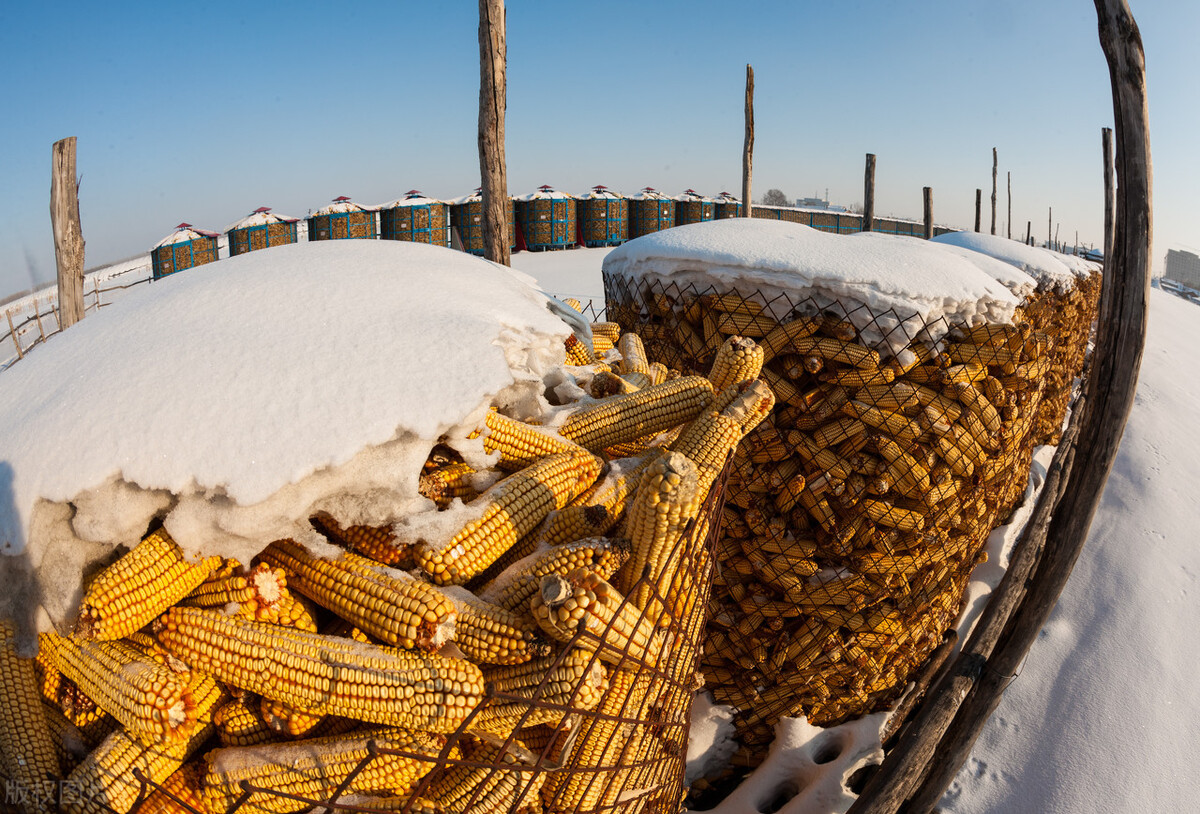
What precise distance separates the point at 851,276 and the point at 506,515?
1922mm

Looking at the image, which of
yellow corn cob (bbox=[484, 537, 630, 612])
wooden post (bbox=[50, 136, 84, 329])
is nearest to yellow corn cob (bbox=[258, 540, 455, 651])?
yellow corn cob (bbox=[484, 537, 630, 612])

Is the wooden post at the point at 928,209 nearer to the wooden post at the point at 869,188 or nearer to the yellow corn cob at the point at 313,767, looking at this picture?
the wooden post at the point at 869,188

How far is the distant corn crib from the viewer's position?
9.27 ft

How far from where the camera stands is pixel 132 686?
3.62 ft

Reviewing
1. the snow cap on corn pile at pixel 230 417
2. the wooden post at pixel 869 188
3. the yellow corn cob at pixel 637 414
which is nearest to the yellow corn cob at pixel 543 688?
the snow cap on corn pile at pixel 230 417

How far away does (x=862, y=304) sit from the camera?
269 cm

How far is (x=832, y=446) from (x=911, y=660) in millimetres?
1570

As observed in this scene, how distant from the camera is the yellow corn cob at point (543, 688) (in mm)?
1175

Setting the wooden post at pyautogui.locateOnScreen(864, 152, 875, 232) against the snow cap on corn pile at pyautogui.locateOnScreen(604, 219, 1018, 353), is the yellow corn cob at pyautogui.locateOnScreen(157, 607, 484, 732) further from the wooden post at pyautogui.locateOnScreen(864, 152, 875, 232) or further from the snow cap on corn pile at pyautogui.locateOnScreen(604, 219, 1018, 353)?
the wooden post at pyautogui.locateOnScreen(864, 152, 875, 232)

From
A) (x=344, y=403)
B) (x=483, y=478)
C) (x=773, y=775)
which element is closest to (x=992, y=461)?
(x=773, y=775)

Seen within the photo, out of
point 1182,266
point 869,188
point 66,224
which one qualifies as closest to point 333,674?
point 66,224

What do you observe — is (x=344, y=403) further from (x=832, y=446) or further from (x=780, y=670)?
(x=780, y=670)

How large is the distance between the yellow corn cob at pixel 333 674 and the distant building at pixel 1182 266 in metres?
78.9

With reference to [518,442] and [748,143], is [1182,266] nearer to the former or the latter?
[748,143]
